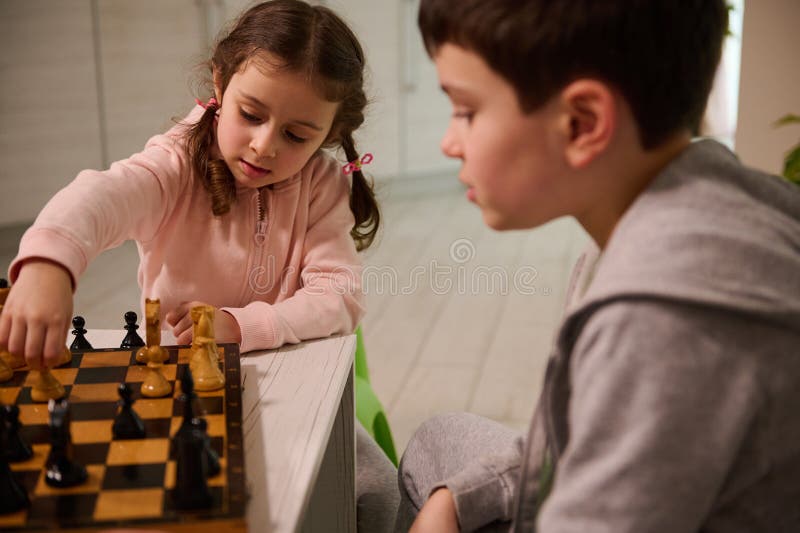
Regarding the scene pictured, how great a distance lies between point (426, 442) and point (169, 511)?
0.54 m

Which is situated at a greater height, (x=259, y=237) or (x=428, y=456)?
(x=259, y=237)

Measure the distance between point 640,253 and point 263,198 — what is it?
82 centimetres

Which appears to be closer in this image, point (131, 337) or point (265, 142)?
point (131, 337)

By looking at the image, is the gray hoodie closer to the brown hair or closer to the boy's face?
the boy's face

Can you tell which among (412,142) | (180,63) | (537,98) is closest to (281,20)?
(537,98)

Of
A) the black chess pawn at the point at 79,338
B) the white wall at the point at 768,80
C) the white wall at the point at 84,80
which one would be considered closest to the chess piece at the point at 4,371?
the black chess pawn at the point at 79,338

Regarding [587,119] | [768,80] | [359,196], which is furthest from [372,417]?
[768,80]

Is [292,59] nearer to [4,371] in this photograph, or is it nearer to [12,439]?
[4,371]

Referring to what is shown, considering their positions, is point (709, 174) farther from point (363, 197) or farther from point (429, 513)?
point (363, 197)

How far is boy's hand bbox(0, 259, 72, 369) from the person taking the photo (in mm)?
949

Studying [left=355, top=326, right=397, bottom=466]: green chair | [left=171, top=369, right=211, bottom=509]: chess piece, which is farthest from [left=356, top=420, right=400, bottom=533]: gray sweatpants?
[left=171, top=369, right=211, bottom=509]: chess piece

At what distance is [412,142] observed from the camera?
4566mm

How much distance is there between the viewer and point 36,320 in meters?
0.95

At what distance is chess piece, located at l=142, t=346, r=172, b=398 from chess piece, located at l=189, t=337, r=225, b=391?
0.11ft
